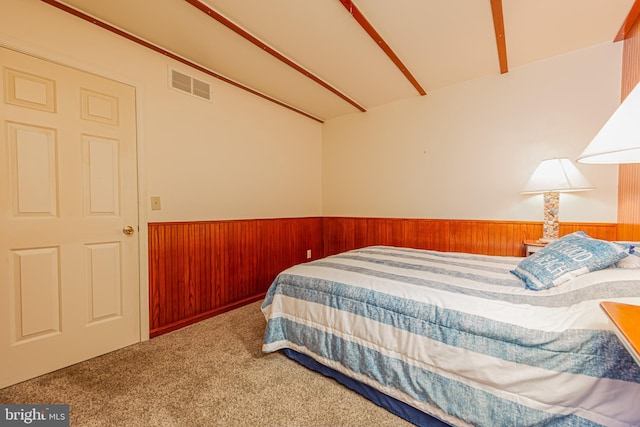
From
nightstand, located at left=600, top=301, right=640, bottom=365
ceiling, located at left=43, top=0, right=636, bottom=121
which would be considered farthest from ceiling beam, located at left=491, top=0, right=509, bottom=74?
nightstand, located at left=600, top=301, right=640, bottom=365

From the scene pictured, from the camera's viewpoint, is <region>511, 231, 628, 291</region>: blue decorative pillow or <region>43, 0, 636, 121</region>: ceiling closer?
<region>511, 231, 628, 291</region>: blue decorative pillow

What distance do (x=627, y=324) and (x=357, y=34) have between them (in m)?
2.27

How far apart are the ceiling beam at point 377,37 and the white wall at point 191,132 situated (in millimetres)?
1532

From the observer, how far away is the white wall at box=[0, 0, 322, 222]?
174cm

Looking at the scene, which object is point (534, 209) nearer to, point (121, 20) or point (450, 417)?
point (450, 417)

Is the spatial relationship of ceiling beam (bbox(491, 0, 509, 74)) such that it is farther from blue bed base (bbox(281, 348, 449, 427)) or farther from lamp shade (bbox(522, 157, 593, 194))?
blue bed base (bbox(281, 348, 449, 427))

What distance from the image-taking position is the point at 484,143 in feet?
9.04

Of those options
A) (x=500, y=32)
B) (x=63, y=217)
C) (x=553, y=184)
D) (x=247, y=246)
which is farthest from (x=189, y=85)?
(x=553, y=184)

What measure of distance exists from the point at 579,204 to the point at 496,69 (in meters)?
1.49

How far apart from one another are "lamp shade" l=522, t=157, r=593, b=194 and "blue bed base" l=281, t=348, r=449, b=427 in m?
1.99

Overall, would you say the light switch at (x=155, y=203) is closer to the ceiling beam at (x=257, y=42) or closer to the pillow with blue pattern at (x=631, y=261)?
the ceiling beam at (x=257, y=42)

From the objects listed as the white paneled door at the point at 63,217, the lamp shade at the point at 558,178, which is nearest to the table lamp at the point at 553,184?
the lamp shade at the point at 558,178

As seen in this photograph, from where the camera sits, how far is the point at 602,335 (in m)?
0.89

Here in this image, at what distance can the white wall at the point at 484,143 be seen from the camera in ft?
7.41
